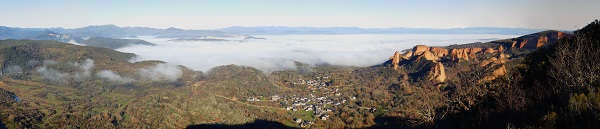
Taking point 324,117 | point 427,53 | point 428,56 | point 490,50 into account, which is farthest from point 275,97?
point 490,50

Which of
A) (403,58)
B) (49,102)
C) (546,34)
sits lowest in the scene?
(49,102)

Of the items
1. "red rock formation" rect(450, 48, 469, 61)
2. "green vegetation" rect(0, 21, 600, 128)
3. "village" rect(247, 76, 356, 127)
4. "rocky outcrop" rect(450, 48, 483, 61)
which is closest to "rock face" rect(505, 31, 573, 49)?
"green vegetation" rect(0, 21, 600, 128)

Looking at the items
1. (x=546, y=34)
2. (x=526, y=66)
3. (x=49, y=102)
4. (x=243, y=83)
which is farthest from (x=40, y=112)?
(x=546, y=34)

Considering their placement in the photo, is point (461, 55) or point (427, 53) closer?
point (461, 55)

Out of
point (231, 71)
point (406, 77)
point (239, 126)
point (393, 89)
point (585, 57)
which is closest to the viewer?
point (585, 57)

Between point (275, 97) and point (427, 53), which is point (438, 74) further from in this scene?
point (275, 97)

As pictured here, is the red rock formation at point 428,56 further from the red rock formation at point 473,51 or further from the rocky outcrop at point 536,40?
the rocky outcrop at point 536,40

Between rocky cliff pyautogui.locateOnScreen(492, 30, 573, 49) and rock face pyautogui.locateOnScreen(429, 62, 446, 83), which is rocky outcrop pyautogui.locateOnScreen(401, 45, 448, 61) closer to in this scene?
rock face pyautogui.locateOnScreen(429, 62, 446, 83)

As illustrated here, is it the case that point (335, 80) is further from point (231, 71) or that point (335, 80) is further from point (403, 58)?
point (231, 71)
